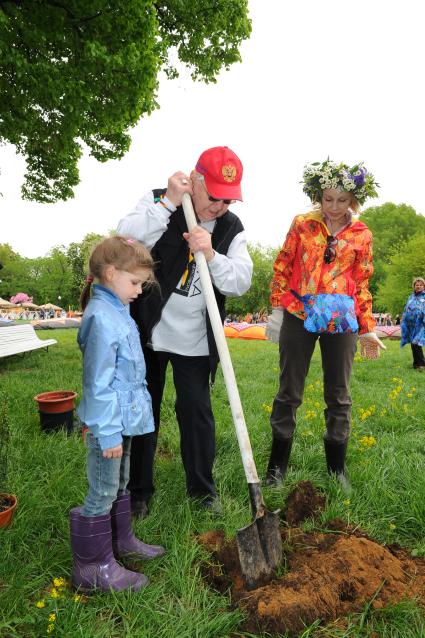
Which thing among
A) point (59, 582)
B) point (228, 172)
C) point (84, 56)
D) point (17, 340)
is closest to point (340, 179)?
point (228, 172)

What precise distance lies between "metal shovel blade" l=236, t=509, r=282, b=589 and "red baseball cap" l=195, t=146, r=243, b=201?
1.67m

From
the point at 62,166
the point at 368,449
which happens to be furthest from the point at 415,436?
the point at 62,166

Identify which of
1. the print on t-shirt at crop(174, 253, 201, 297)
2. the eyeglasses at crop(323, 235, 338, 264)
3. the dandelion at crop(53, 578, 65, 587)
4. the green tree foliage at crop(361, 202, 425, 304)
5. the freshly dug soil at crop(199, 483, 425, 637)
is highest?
the green tree foliage at crop(361, 202, 425, 304)

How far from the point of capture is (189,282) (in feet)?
9.19

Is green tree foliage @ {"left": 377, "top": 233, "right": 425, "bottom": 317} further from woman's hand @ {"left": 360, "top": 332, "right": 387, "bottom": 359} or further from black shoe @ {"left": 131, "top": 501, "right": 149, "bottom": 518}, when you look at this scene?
black shoe @ {"left": 131, "top": 501, "right": 149, "bottom": 518}

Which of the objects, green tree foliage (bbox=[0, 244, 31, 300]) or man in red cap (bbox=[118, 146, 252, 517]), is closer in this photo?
man in red cap (bbox=[118, 146, 252, 517])

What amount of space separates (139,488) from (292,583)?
1.21 meters

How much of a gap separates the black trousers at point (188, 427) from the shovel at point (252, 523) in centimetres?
48

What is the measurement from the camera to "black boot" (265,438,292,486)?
3279 mm

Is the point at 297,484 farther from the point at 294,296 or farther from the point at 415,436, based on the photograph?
the point at 415,436

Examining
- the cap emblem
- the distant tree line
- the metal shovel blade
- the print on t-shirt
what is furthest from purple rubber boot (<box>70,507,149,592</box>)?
the distant tree line

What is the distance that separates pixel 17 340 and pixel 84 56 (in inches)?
204

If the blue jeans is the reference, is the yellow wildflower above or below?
below

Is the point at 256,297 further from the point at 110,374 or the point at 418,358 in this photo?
the point at 110,374
